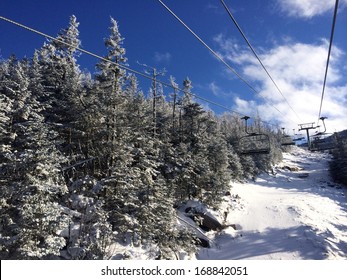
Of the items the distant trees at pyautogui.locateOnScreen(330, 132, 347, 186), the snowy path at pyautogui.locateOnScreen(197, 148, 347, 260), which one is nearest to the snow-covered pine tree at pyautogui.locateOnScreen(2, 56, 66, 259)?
the snowy path at pyautogui.locateOnScreen(197, 148, 347, 260)

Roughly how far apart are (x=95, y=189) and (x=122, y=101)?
322 inches

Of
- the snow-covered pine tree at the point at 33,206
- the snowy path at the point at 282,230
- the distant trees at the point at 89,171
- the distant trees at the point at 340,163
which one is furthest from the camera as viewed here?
the distant trees at the point at 340,163

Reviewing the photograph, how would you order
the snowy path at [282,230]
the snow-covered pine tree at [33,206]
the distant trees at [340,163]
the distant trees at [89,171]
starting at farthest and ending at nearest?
the distant trees at [340,163] → the snowy path at [282,230] → the distant trees at [89,171] → the snow-covered pine tree at [33,206]

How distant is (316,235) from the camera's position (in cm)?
2598

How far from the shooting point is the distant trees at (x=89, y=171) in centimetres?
1346

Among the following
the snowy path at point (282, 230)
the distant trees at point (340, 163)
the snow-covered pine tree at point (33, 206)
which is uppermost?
the distant trees at point (340, 163)

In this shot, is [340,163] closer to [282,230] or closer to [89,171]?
[282,230]

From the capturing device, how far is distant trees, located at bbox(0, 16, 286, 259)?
1346 centimetres

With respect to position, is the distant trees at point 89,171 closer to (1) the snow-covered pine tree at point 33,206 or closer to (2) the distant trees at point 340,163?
(1) the snow-covered pine tree at point 33,206

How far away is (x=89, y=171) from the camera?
77.8ft

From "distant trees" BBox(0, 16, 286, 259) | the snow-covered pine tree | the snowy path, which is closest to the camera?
the snow-covered pine tree

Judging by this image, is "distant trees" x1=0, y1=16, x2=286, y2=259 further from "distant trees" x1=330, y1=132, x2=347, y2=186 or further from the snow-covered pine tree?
"distant trees" x1=330, y1=132, x2=347, y2=186

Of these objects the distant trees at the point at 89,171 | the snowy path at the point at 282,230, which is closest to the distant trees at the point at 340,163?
the snowy path at the point at 282,230
